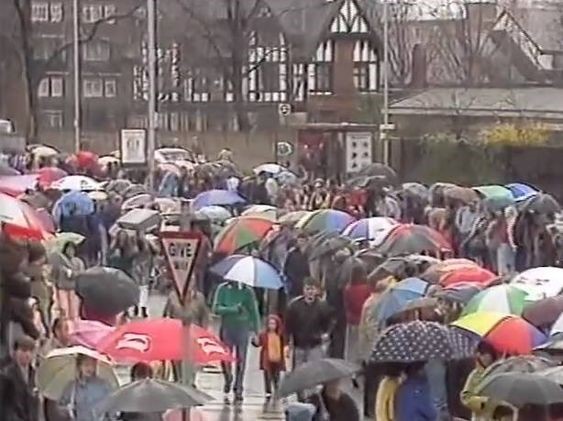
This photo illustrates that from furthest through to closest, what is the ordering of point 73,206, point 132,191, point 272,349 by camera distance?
point 132,191 → point 73,206 → point 272,349

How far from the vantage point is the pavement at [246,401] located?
673 inches

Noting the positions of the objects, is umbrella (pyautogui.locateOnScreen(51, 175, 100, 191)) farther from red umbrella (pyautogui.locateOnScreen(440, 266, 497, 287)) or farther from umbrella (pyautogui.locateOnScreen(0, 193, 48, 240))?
umbrella (pyautogui.locateOnScreen(0, 193, 48, 240))

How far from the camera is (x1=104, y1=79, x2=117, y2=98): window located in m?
83.1

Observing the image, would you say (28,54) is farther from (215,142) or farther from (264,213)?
(264,213)

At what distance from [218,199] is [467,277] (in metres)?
13.6

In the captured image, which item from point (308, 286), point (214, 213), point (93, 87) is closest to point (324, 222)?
point (214, 213)

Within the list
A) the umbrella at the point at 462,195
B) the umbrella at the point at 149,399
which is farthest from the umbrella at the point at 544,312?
the umbrella at the point at 462,195

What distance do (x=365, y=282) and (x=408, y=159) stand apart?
37.5m

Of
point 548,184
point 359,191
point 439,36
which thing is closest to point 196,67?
point 439,36

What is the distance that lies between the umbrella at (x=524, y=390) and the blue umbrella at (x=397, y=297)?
4086 mm

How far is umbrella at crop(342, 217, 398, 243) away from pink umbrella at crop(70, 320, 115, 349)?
25.9ft

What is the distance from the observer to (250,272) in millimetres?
17781

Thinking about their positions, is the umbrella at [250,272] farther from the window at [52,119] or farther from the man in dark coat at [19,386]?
the window at [52,119]

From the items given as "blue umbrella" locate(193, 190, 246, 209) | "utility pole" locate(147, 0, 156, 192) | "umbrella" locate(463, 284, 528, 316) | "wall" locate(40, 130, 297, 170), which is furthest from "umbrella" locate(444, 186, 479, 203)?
"wall" locate(40, 130, 297, 170)
